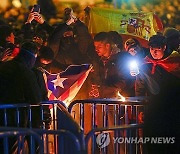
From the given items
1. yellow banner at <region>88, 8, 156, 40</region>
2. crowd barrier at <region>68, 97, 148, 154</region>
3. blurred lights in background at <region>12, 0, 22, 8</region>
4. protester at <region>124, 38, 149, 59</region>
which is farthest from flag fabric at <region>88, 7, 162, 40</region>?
crowd barrier at <region>68, 97, 148, 154</region>

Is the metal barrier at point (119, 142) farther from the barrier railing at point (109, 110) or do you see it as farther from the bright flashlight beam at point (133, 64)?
the bright flashlight beam at point (133, 64)

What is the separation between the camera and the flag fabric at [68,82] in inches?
332

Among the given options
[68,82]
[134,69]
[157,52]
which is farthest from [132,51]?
[68,82]

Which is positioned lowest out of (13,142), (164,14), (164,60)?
(13,142)

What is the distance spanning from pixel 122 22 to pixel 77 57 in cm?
119

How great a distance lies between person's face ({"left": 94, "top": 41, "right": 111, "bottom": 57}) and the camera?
837 cm

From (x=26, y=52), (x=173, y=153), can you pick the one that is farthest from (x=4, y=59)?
(x=173, y=153)

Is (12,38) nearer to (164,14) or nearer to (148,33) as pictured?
(148,33)

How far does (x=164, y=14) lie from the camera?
9875mm

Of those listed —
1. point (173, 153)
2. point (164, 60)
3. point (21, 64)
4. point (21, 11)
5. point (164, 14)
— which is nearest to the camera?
point (173, 153)

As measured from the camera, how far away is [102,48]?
27.5 feet

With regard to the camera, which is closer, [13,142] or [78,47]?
[13,142]

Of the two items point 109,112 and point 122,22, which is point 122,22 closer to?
point 122,22

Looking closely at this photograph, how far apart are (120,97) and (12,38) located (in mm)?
2057
